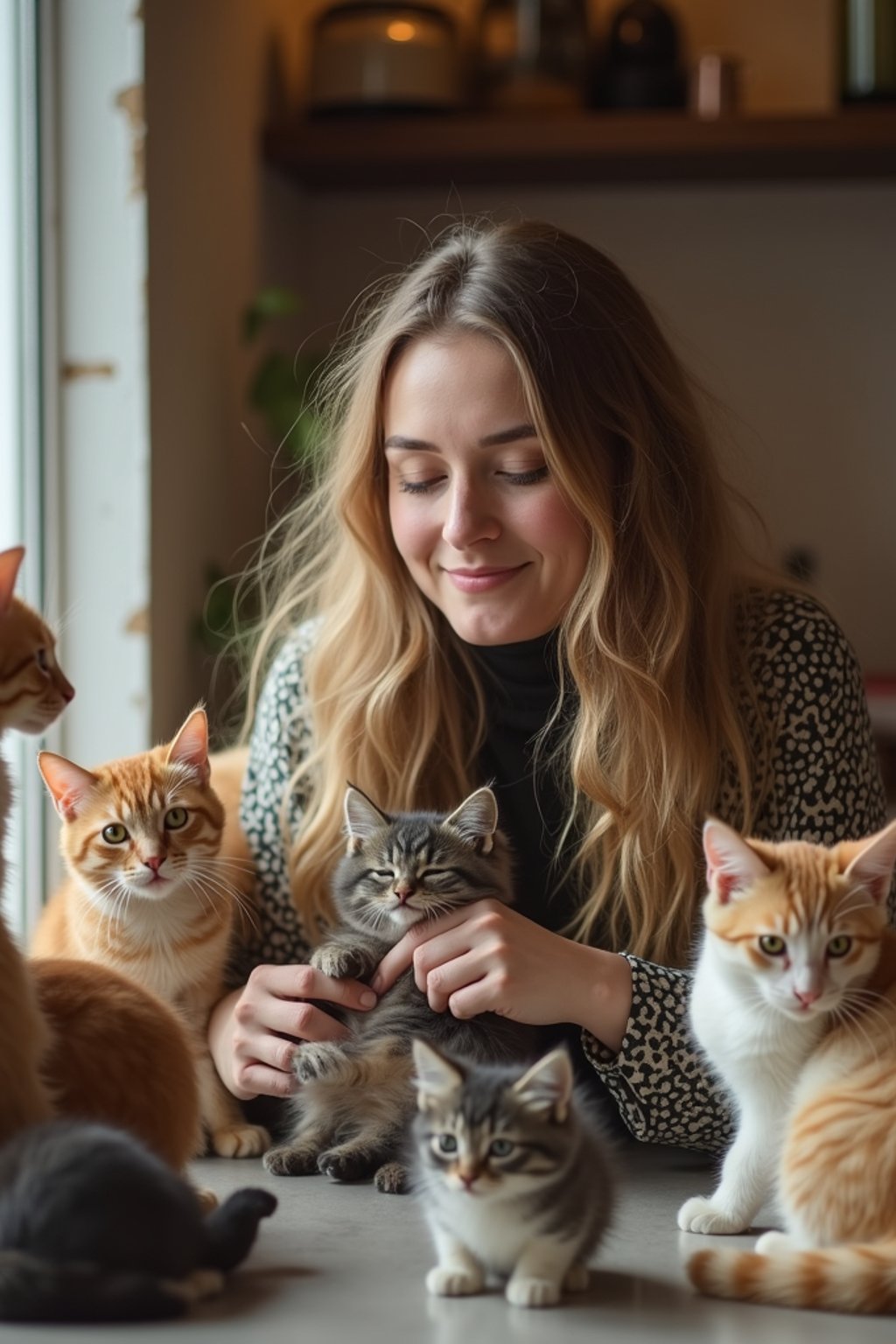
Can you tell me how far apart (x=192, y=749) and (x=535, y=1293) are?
64 cm

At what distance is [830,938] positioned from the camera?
1103 millimetres

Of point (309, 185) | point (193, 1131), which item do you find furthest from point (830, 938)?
point (309, 185)

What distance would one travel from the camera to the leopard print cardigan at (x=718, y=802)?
142 centimetres

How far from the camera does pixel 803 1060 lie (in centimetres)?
114

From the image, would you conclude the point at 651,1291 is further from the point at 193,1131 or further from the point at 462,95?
the point at 462,95

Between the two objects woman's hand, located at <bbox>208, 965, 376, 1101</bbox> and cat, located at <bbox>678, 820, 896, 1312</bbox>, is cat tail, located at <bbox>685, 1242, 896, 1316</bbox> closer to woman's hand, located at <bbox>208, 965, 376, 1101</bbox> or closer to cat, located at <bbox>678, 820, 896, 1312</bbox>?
cat, located at <bbox>678, 820, 896, 1312</bbox>

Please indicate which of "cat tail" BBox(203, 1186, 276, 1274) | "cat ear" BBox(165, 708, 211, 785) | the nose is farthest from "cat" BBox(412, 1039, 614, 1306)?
the nose

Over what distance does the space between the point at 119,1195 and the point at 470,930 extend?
48cm

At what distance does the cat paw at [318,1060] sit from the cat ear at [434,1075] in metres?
0.34

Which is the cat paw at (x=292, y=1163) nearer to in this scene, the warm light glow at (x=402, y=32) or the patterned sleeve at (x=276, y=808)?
the patterned sleeve at (x=276, y=808)

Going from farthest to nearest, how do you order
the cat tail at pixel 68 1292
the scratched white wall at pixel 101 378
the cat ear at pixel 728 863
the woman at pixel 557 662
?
the scratched white wall at pixel 101 378, the woman at pixel 557 662, the cat ear at pixel 728 863, the cat tail at pixel 68 1292

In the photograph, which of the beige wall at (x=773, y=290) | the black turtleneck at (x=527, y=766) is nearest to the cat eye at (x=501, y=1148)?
the black turtleneck at (x=527, y=766)

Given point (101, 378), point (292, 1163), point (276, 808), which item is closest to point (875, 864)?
point (292, 1163)

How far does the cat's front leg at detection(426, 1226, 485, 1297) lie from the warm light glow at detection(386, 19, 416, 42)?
2781mm
